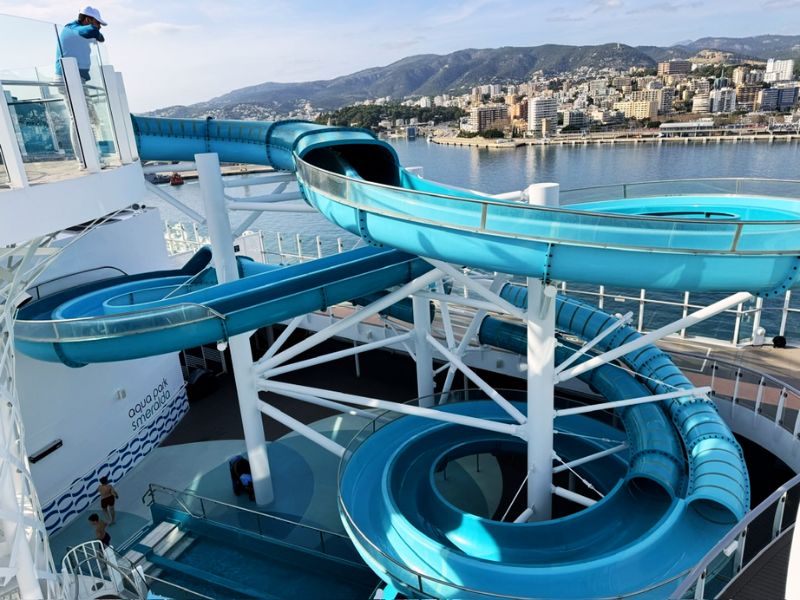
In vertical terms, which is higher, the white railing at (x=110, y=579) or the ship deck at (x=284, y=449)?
the white railing at (x=110, y=579)

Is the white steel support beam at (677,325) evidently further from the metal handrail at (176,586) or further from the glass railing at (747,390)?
the metal handrail at (176,586)

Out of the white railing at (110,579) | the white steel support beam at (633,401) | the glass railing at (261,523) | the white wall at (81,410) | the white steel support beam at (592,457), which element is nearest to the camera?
the white railing at (110,579)

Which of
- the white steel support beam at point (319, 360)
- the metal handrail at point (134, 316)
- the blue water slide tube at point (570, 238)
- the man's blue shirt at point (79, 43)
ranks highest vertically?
the man's blue shirt at point (79, 43)

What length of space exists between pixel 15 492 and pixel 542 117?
148m

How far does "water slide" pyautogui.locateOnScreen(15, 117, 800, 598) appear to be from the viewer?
6.21m

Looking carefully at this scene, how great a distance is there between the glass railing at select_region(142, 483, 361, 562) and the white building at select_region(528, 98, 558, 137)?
111 meters

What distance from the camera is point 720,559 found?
16.7ft

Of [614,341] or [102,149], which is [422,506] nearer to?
[614,341]

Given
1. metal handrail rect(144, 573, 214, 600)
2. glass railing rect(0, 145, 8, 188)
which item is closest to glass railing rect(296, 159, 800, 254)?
glass railing rect(0, 145, 8, 188)

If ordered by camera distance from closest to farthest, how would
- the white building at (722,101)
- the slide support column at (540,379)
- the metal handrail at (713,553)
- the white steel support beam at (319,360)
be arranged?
1. the metal handrail at (713,553)
2. the slide support column at (540,379)
3. the white steel support beam at (319,360)
4. the white building at (722,101)

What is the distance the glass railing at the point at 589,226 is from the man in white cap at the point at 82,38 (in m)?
4.63

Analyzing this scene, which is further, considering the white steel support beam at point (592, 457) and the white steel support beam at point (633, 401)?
the white steel support beam at point (592, 457)

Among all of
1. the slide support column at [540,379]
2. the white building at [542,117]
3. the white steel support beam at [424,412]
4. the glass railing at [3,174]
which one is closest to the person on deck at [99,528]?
the white steel support beam at [424,412]

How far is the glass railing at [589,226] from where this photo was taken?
5.84 metres
